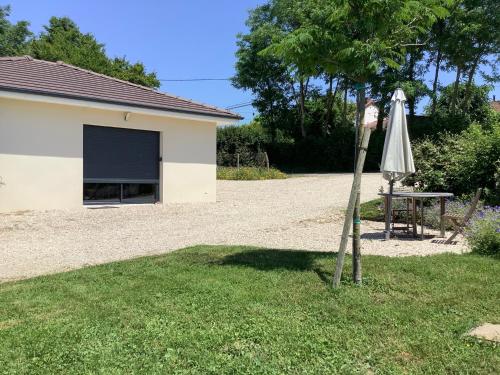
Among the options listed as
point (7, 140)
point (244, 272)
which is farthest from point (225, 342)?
point (7, 140)

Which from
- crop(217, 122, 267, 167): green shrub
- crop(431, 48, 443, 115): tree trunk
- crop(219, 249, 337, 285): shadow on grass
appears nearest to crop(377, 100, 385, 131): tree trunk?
crop(431, 48, 443, 115): tree trunk

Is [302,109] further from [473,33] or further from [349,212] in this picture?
[349,212]

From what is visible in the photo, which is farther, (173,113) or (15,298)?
(173,113)

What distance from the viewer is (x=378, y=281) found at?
17.4ft

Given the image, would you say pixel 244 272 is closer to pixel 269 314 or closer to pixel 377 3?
pixel 269 314

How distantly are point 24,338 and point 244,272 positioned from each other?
→ 2.61m

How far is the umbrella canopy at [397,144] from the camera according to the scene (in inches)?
325

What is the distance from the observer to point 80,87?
13367mm

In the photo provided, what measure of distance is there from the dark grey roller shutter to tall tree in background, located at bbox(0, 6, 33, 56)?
81.7 feet

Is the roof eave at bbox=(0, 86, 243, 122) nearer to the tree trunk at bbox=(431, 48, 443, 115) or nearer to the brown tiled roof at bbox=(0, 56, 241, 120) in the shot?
the brown tiled roof at bbox=(0, 56, 241, 120)

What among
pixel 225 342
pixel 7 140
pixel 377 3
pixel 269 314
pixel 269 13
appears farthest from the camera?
pixel 269 13

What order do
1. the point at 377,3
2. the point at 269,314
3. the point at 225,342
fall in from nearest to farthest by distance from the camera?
1. the point at 225,342
2. the point at 269,314
3. the point at 377,3

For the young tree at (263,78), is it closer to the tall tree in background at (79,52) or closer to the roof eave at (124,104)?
the tall tree in background at (79,52)

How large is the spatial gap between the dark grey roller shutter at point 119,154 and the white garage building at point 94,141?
3cm
